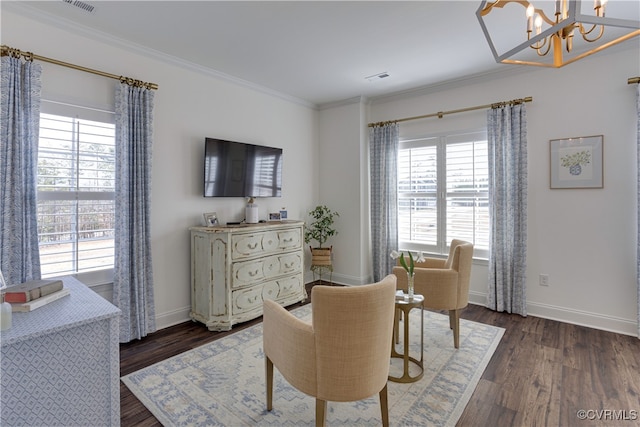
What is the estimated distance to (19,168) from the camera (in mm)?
2346

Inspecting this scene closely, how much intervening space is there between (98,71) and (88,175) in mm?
924

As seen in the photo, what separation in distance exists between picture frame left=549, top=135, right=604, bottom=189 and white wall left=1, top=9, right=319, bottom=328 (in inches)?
133

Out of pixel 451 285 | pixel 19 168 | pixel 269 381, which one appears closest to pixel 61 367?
pixel 269 381

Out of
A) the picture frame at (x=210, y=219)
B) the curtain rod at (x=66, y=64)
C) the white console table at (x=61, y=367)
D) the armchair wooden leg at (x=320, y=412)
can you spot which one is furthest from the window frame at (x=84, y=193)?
the armchair wooden leg at (x=320, y=412)

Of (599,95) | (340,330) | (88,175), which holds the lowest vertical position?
(340,330)

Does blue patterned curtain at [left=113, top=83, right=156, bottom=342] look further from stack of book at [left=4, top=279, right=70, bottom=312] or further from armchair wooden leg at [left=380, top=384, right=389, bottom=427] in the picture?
armchair wooden leg at [left=380, top=384, right=389, bottom=427]

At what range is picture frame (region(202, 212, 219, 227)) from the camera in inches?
140

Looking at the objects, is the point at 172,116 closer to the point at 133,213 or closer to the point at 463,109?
the point at 133,213

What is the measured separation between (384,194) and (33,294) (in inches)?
155

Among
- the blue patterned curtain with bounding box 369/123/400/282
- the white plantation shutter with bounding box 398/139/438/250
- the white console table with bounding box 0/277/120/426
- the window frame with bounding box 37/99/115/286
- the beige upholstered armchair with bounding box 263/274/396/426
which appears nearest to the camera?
the white console table with bounding box 0/277/120/426

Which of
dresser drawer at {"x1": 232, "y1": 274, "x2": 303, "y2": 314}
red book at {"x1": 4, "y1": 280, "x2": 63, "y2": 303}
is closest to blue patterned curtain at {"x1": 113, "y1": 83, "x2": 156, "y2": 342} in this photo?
dresser drawer at {"x1": 232, "y1": 274, "x2": 303, "y2": 314}

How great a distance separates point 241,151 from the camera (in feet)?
12.7

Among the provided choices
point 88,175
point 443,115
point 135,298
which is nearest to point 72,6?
point 88,175

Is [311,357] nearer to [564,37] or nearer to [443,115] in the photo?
[564,37]
